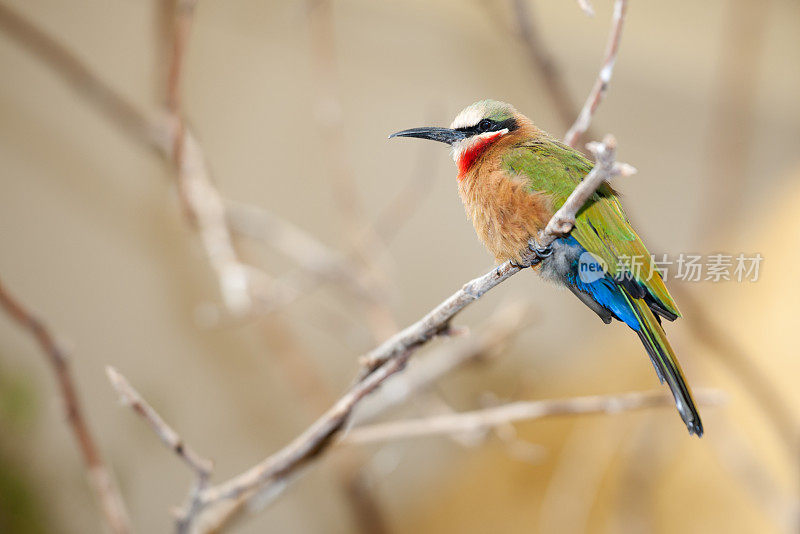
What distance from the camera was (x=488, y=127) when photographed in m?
0.87

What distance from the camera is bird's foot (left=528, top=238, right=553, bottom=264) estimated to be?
74cm

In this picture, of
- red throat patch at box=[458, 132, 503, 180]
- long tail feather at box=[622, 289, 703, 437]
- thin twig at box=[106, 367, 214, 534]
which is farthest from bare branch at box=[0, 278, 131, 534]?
long tail feather at box=[622, 289, 703, 437]

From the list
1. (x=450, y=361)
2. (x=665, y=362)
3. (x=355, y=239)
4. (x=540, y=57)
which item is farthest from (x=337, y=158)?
(x=665, y=362)

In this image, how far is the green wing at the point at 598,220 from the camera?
73 cm

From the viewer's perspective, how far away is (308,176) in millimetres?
2773

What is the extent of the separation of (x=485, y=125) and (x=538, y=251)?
0.68ft

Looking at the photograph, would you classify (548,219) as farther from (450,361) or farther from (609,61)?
(450,361)

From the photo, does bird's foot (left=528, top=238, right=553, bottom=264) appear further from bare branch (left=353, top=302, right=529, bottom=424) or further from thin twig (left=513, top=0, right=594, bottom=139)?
bare branch (left=353, top=302, right=529, bottom=424)

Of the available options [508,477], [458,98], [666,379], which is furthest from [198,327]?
[666,379]

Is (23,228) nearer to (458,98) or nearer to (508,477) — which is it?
(458,98)

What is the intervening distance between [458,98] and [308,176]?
675 millimetres

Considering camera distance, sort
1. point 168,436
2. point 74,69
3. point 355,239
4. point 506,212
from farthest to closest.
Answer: point 355,239, point 74,69, point 168,436, point 506,212

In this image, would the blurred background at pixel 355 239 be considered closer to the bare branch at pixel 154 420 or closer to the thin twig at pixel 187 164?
the thin twig at pixel 187 164

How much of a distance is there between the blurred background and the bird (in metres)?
0.87
